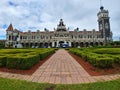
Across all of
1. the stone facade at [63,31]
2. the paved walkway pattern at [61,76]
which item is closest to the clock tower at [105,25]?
the stone facade at [63,31]

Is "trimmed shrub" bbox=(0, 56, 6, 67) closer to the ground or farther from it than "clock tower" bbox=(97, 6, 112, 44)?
closer to the ground

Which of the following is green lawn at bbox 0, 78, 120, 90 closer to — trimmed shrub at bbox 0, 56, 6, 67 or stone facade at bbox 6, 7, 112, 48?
trimmed shrub at bbox 0, 56, 6, 67

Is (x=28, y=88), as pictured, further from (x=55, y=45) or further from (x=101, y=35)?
(x=101, y=35)

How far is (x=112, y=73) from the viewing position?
8688 mm

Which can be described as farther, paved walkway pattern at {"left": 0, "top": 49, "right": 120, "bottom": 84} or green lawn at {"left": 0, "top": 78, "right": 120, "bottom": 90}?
paved walkway pattern at {"left": 0, "top": 49, "right": 120, "bottom": 84}

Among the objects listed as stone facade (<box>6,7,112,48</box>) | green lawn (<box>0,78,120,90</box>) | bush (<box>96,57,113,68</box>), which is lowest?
green lawn (<box>0,78,120,90</box>)

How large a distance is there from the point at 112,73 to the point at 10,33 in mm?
81547

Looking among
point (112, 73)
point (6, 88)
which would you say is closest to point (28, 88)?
point (6, 88)

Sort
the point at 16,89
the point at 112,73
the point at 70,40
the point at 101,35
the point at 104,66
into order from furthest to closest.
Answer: the point at 101,35 → the point at 70,40 → the point at 104,66 → the point at 112,73 → the point at 16,89

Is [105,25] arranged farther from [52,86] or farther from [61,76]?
[52,86]

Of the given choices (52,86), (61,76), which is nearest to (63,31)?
(61,76)

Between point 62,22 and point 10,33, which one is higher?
point 62,22

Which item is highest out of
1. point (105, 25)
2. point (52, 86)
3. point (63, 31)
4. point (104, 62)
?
point (105, 25)

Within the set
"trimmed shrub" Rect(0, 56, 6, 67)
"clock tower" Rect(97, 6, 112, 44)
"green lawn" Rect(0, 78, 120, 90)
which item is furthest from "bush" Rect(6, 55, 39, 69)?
"clock tower" Rect(97, 6, 112, 44)
